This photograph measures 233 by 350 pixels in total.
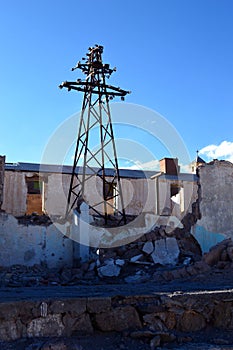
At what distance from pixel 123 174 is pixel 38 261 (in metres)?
11.3

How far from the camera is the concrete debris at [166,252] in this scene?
14719mm

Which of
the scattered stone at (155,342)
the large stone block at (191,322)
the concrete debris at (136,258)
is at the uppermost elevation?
the concrete debris at (136,258)

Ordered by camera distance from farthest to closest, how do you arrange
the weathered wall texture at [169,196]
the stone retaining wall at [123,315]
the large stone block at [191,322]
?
the weathered wall texture at [169,196] < the large stone block at [191,322] < the stone retaining wall at [123,315]

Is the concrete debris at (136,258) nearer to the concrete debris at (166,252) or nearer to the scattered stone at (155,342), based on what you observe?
the concrete debris at (166,252)

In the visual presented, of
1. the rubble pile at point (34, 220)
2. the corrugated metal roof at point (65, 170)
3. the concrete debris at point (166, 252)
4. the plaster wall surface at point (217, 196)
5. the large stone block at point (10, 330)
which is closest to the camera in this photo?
the large stone block at point (10, 330)

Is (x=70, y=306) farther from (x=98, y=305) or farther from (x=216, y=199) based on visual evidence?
(x=216, y=199)

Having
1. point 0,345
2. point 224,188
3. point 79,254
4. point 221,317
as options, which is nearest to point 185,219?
point 224,188

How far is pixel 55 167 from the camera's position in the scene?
2473 cm

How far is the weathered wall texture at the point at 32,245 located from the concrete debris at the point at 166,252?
10.1 feet

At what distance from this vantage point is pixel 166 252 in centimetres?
1508

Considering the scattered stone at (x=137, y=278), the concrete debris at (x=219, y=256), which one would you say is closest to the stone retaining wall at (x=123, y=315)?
the scattered stone at (x=137, y=278)

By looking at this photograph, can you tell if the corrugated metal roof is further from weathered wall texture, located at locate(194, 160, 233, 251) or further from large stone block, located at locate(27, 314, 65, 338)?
large stone block, located at locate(27, 314, 65, 338)

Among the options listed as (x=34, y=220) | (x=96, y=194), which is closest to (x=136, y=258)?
(x=34, y=220)

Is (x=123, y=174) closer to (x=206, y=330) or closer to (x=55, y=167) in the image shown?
(x=55, y=167)
